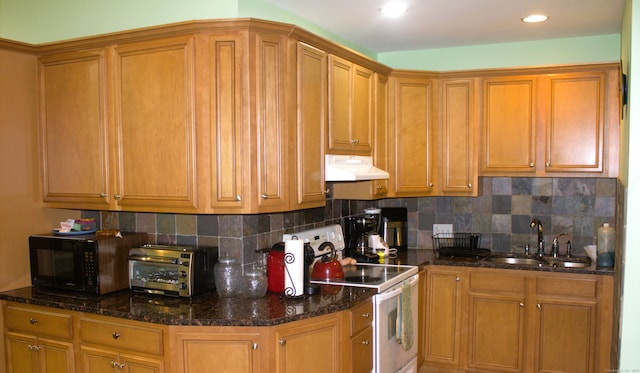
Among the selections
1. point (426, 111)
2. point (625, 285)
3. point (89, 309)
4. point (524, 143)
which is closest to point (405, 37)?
point (426, 111)

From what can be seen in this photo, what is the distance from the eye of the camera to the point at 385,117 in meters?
4.29

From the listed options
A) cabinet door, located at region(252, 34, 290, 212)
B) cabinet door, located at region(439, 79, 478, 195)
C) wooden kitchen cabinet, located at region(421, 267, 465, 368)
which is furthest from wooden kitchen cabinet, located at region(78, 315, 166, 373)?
cabinet door, located at region(439, 79, 478, 195)

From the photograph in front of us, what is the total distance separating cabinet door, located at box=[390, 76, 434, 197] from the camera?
438 cm

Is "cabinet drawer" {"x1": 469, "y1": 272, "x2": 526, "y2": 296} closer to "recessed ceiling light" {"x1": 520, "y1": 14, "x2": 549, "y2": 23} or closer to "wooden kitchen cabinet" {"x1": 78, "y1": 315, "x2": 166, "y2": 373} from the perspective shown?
"recessed ceiling light" {"x1": 520, "y1": 14, "x2": 549, "y2": 23}

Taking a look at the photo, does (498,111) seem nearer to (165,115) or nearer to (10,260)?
(165,115)

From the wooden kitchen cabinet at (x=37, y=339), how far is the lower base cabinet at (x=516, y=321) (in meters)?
2.56

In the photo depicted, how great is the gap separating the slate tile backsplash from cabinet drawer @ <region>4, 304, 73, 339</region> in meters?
0.72

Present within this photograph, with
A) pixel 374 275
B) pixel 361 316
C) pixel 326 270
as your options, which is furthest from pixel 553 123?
pixel 361 316

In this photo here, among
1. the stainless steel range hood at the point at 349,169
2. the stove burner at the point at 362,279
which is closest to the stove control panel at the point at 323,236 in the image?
the stove burner at the point at 362,279

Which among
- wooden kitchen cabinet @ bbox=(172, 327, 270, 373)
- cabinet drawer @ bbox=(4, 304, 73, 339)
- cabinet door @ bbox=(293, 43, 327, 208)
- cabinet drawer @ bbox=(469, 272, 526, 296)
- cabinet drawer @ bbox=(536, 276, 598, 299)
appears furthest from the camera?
cabinet drawer @ bbox=(469, 272, 526, 296)

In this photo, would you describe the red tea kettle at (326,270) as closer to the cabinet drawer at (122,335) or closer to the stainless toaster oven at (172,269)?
the stainless toaster oven at (172,269)

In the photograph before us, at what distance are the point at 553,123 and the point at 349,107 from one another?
1.68 metres

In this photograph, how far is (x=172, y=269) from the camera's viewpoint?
3.06 metres

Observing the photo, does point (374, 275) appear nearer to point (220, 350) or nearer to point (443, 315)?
point (443, 315)
